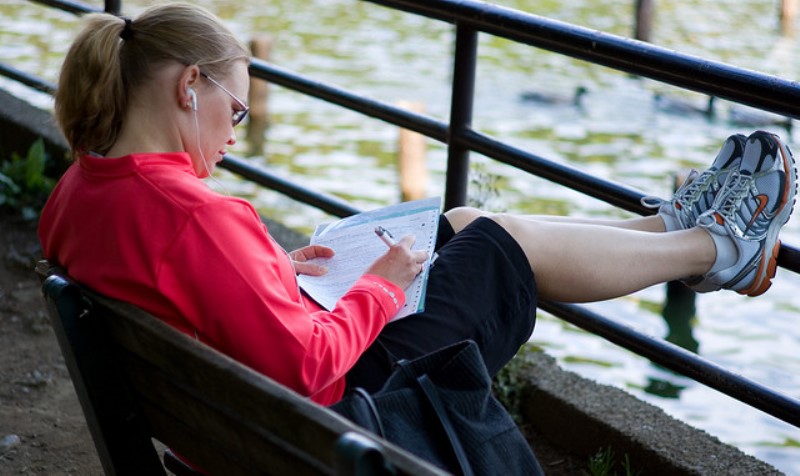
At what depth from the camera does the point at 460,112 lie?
3.20 metres

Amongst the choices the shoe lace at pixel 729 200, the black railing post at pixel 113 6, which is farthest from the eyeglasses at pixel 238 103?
the black railing post at pixel 113 6

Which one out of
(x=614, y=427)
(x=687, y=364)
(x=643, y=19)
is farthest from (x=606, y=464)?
(x=643, y=19)

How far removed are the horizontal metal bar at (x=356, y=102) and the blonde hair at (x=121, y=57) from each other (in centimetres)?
124

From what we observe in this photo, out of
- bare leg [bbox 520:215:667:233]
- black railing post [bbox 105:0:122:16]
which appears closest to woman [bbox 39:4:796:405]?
bare leg [bbox 520:215:667:233]

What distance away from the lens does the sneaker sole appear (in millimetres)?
2584

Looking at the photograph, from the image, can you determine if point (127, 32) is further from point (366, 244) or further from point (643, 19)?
point (643, 19)

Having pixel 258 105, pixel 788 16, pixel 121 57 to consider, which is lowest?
pixel 258 105

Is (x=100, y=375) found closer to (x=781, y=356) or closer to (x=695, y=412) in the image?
(x=695, y=412)

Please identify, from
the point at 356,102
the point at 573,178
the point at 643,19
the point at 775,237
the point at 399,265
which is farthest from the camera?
the point at 643,19

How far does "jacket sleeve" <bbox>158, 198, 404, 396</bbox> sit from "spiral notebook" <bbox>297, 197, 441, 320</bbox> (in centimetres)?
36

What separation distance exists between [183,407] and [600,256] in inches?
44.7

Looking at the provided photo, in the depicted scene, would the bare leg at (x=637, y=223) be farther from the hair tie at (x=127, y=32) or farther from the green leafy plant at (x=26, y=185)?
the green leafy plant at (x=26, y=185)

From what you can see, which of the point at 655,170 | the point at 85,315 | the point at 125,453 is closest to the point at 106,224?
the point at 85,315

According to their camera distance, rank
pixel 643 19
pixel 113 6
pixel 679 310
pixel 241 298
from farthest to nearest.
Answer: pixel 643 19, pixel 679 310, pixel 113 6, pixel 241 298
